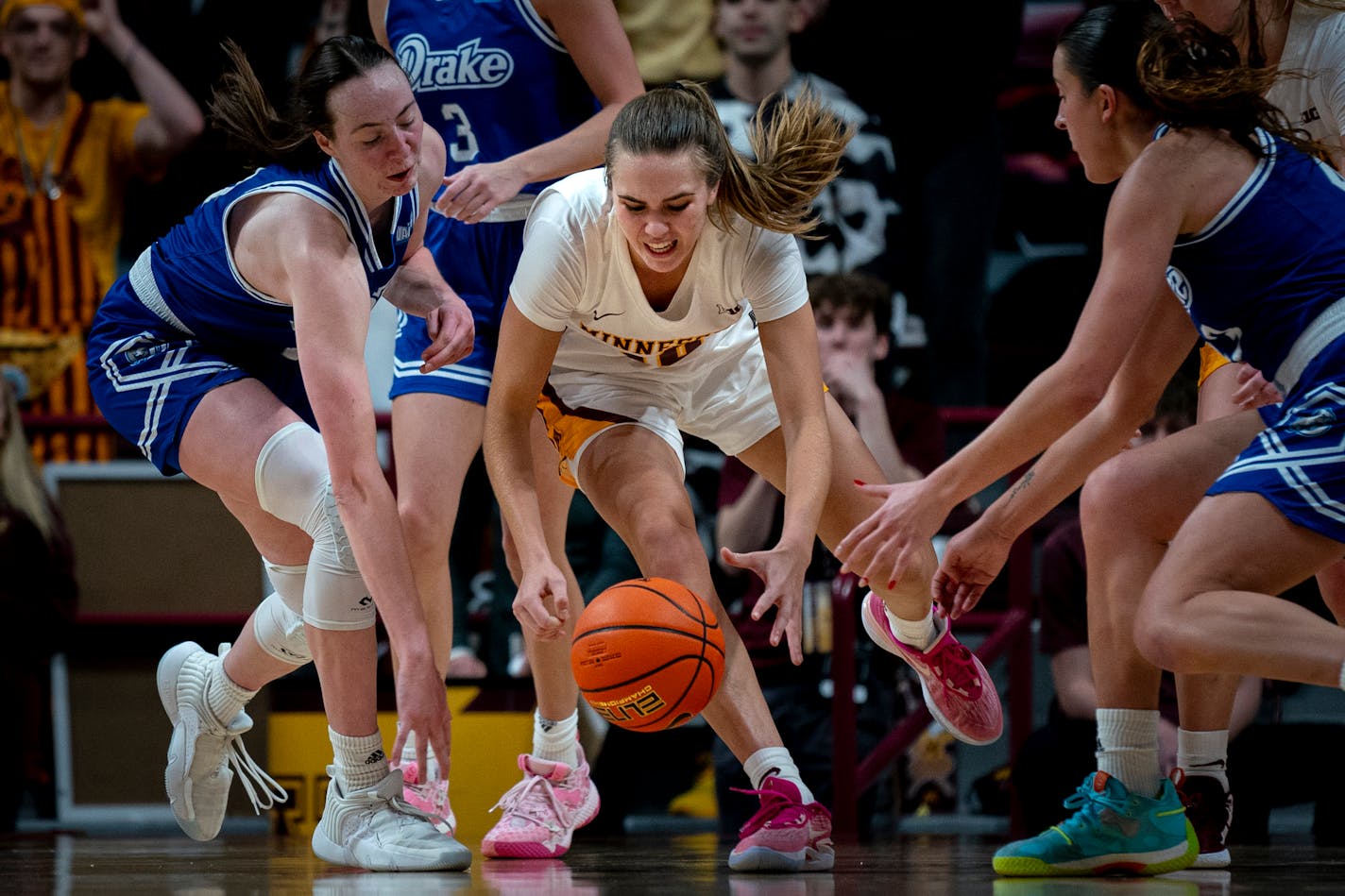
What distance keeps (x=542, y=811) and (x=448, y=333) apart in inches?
48.2

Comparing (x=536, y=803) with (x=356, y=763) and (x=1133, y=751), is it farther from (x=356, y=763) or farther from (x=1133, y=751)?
(x=1133, y=751)

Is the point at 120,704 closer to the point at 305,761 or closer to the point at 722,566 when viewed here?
the point at 305,761

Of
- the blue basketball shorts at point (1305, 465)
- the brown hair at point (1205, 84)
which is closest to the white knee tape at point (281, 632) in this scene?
the blue basketball shorts at point (1305, 465)

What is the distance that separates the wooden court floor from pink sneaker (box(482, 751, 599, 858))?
0.28 ft

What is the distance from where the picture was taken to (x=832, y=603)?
193 inches

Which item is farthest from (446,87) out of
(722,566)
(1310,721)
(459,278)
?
(1310,721)

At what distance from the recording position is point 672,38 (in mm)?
6141

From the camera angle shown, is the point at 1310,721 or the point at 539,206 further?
the point at 1310,721

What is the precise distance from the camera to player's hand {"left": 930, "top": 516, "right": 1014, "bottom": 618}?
3.21m

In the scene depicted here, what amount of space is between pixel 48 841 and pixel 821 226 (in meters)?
3.35

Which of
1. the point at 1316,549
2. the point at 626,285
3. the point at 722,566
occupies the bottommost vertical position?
the point at 722,566

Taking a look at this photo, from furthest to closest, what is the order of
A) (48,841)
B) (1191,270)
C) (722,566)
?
1. (722,566)
2. (48,841)
3. (1191,270)

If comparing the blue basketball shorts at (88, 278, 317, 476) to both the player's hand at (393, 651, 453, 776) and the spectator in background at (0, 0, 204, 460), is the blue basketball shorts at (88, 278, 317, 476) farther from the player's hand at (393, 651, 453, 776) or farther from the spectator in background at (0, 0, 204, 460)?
the spectator in background at (0, 0, 204, 460)

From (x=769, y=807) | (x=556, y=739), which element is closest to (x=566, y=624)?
(x=556, y=739)
